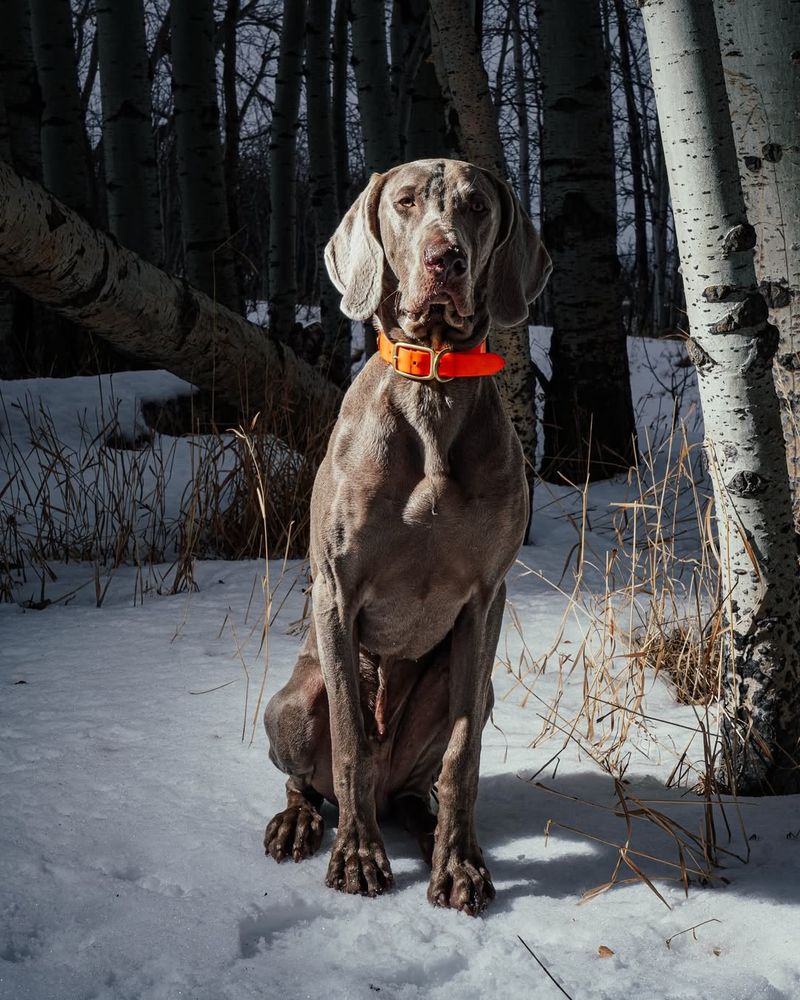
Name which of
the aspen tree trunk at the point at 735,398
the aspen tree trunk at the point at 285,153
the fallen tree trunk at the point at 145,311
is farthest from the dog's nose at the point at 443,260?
the aspen tree trunk at the point at 285,153

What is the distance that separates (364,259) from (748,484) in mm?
892

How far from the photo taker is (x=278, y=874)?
194 cm

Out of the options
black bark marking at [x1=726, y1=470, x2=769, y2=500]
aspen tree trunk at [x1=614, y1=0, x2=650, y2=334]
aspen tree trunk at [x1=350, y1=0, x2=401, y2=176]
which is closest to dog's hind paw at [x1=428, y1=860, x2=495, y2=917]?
black bark marking at [x1=726, y1=470, x2=769, y2=500]

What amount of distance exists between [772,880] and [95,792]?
138cm

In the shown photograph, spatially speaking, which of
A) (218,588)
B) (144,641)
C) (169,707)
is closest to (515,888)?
(169,707)

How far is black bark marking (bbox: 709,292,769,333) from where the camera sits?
200cm

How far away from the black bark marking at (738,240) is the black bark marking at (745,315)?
9 centimetres

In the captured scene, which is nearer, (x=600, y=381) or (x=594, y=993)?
(x=594, y=993)

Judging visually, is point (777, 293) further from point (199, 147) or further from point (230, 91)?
point (230, 91)

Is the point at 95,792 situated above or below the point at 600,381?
below

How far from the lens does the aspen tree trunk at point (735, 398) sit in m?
1.98

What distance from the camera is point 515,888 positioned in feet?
6.34

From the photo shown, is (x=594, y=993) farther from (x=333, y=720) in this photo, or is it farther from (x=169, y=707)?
(x=169, y=707)

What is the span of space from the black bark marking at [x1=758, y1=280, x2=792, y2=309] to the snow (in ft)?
3.57
